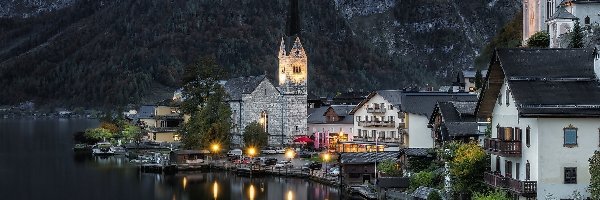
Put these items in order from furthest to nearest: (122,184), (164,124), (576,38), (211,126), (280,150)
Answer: (164,124), (280,150), (211,126), (122,184), (576,38)

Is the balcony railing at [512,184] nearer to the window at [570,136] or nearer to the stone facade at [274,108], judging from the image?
the window at [570,136]

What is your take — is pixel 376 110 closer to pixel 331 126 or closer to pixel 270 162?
pixel 270 162

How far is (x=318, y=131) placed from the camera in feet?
398

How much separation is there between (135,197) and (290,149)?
37787 mm

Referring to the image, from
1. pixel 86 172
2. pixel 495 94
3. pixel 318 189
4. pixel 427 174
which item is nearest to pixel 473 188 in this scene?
pixel 495 94

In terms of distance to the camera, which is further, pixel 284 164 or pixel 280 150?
pixel 280 150

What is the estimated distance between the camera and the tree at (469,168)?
1918 inches

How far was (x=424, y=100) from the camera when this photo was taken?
271 feet

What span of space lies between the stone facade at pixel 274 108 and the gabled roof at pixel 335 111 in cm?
135

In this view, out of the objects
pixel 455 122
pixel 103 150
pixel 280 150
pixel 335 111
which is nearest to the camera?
pixel 455 122

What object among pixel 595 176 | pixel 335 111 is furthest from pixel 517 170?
pixel 335 111

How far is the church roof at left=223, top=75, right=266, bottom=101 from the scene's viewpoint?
124m

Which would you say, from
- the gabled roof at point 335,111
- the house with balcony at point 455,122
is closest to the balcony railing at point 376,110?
the gabled roof at point 335,111

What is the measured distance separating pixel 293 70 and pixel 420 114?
47480 mm
